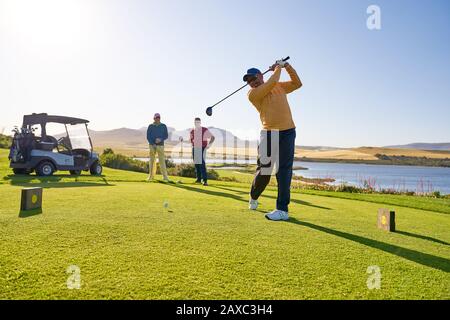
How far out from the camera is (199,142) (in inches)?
445

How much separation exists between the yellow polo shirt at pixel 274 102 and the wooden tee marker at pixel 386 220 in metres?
1.60

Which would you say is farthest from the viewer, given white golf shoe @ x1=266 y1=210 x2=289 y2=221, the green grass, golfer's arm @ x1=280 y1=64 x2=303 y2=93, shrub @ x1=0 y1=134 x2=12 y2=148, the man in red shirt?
shrub @ x1=0 y1=134 x2=12 y2=148

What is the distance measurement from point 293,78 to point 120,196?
3412 mm

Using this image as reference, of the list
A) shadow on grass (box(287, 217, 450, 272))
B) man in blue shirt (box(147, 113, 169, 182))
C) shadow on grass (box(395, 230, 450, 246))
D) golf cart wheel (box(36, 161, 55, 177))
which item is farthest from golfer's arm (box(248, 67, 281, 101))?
golf cart wheel (box(36, 161, 55, 177))

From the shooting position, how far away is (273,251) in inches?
114

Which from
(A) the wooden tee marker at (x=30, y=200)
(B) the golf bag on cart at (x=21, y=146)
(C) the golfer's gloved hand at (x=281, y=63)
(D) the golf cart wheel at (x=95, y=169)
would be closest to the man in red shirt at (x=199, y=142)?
(D) the golf cart wheel at (x=95, y=169)

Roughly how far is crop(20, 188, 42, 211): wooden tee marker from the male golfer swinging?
291cm

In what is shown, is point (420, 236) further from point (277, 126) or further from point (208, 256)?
point (208, 256)

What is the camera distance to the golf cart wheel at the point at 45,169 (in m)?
11.7

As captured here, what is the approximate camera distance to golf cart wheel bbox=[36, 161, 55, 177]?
11742 millimetres

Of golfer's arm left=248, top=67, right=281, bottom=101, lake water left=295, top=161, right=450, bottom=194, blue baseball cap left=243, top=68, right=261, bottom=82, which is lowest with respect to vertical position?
lake water left=295, top=161, right=450, bottom=194

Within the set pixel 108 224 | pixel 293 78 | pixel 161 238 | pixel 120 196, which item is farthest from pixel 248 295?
pixel 120 196

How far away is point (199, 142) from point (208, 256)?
28.8 ft

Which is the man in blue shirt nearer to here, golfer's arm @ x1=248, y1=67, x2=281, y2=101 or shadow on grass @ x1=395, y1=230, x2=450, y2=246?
golfer's arm @ x1=248, y1=67, x2=281, y2=101
